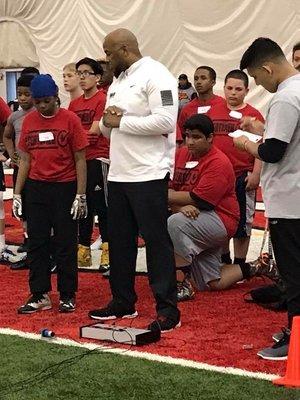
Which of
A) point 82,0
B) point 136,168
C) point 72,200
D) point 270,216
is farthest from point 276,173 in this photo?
point 82,0

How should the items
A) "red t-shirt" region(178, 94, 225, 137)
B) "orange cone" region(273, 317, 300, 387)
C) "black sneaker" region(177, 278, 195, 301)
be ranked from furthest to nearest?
1. "red t-shirt" region(178, 94, 225, 137)
2. "black sneaker" region(177, 278, 195, 301)
3. "orange cone" region(273, 317, 300, 387)

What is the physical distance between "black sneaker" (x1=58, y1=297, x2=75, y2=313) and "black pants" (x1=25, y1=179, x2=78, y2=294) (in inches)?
2.3

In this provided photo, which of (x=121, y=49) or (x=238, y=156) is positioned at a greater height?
(x=121, y=49)

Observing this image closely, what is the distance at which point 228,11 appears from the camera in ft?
51.3

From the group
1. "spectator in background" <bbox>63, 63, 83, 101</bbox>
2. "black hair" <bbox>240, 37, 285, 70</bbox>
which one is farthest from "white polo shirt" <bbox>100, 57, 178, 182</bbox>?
"spectator in background" <bbox>63, 63, 83, 101</bbox>

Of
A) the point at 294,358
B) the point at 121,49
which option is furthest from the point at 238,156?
the point at 294,358

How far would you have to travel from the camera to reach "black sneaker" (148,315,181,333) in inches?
204

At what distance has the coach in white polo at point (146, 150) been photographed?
510 cm

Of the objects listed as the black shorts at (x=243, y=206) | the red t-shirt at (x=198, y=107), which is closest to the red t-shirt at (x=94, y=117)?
the red t-shirt at (x=198, y=107)

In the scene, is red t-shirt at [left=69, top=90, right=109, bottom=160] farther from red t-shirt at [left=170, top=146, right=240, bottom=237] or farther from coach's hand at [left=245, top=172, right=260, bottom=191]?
coach's hand at [left=245, top=172, right=260, bottom=191]

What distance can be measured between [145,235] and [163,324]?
1.91 feet

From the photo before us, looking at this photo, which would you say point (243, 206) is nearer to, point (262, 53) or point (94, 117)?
point (94, 117)

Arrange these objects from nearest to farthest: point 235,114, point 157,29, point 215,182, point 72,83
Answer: point 215,182
point 235,114
point 72,83
point 157,29

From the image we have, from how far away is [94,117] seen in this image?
7.17 meters
